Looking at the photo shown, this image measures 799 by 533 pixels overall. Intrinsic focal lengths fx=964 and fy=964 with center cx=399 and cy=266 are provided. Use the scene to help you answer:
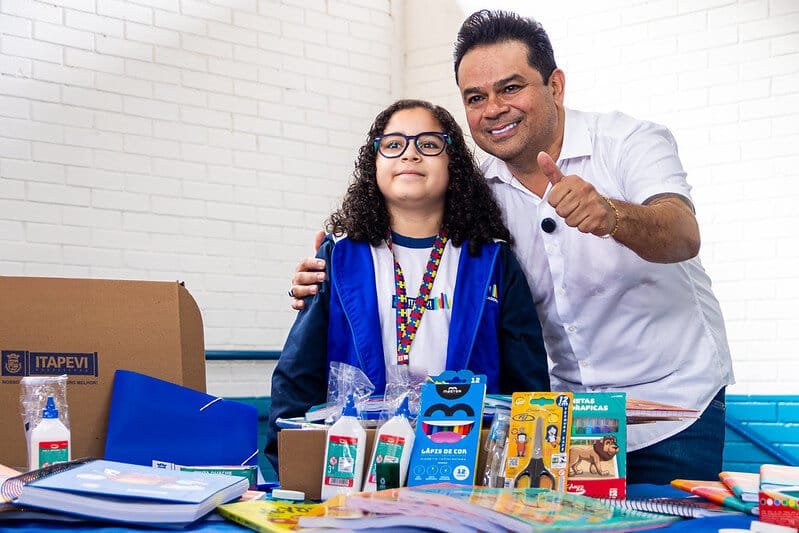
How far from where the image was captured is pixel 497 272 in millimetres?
2322

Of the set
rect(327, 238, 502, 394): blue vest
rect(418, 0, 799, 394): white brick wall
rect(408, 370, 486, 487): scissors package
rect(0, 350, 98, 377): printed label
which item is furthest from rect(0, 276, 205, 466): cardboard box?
rect(418, 0, 799, 394): white brick wall

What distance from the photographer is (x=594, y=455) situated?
1603 millimetres

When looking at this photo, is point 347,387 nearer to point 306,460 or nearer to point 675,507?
point 306,460

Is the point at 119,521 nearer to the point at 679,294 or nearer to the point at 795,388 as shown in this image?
the point at 679,294

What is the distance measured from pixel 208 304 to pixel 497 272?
9.31ft

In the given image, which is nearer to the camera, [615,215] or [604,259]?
[615,215]

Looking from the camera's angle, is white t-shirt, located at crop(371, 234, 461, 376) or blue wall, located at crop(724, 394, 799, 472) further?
blue wall, located at crop(724, 394, 799, 472)

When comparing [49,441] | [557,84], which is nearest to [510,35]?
[557,84]

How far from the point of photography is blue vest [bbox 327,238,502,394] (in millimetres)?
2164

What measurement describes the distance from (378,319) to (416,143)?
454mm

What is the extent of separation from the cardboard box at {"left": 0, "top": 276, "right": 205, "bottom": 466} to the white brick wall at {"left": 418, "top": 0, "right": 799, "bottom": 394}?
316 cm

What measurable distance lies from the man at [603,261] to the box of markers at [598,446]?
1.99 ft

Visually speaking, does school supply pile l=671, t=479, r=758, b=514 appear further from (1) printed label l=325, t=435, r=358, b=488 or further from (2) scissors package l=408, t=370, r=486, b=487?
(1) printed label l=325, t=435, r=358, b=488

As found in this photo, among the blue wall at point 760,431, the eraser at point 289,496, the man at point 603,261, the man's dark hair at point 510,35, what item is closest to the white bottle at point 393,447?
the eraser at point 289,496
